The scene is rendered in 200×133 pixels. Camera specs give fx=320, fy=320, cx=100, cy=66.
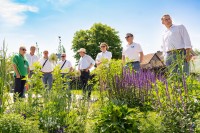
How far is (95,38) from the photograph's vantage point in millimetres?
43969

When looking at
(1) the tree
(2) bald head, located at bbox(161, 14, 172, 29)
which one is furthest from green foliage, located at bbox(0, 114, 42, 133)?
(1) the tree

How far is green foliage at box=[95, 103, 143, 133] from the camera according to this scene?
147 inches

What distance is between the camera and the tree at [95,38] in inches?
1674

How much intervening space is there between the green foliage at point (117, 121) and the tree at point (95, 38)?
3790 cm

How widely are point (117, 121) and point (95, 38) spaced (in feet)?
133

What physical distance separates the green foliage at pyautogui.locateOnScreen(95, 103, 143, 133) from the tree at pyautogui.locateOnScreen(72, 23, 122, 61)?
3790cm

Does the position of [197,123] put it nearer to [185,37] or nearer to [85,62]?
[185,37]

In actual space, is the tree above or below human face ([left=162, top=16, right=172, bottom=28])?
above

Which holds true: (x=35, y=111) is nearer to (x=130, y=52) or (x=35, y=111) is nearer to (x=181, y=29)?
(x=181, y=29)

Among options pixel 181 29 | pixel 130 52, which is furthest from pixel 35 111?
pixel 130 52

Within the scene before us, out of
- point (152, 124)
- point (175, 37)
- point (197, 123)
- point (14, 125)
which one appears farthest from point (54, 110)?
point (175, 37)

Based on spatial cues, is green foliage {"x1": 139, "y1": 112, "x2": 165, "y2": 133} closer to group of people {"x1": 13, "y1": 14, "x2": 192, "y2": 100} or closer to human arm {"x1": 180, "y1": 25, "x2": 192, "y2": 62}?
group of people {"x1": 13, "y1": 14, "x2": 192, "y2": 100}

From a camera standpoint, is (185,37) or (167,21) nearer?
(185,37)

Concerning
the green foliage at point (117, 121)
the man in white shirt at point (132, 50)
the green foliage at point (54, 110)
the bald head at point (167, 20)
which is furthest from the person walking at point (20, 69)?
the green foliage at point (117, 121)
